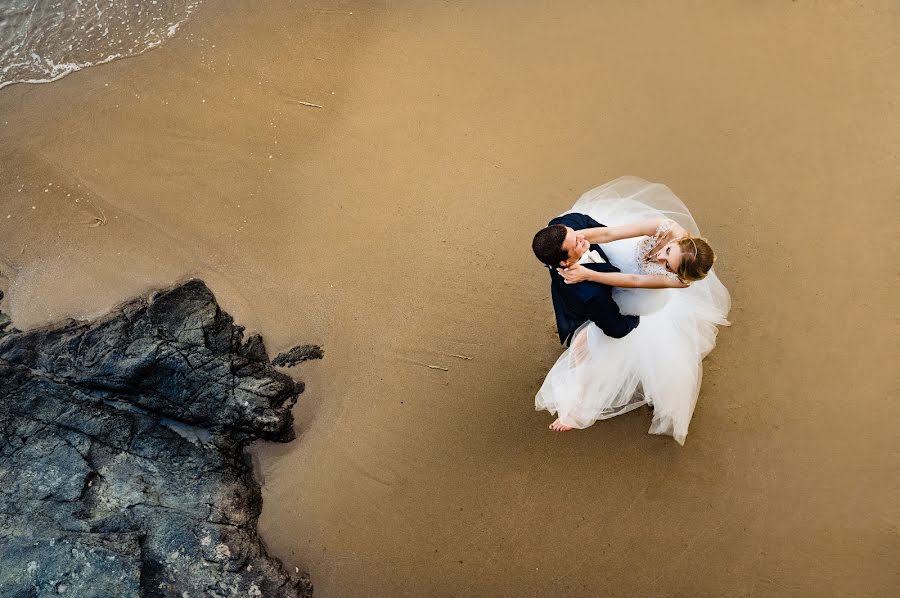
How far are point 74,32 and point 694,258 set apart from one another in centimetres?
495

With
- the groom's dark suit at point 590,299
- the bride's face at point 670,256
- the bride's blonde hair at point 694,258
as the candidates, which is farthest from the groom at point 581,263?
the bride's blonde hair at point 694,258

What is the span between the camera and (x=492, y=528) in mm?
3598

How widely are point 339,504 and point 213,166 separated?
2.53m

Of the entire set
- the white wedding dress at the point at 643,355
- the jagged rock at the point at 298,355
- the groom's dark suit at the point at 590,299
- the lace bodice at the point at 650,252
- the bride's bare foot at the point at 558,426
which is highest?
the lace bodice at the point at 650,252

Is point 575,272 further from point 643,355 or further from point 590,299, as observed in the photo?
point 643,355

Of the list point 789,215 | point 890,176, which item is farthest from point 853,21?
point 789,215

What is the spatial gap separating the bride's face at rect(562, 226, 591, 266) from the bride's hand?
5cm

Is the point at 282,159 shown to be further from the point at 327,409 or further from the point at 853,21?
the point at 853,21

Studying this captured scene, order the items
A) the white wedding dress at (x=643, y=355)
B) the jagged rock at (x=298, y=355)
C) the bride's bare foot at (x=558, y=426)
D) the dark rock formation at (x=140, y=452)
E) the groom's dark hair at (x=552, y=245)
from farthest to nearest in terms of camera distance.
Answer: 1. the jagged rock at (x=298, y=355)
2. the bride's bare foot at (x=558, y=426)
3. the white wedding dress at (x=643, y=355)
4. the dark rock formation at (x=140, y=452)
5. the groom's dark hair at (x=552, y=245)

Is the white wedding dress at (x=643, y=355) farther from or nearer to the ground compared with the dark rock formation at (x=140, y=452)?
farther from the ground

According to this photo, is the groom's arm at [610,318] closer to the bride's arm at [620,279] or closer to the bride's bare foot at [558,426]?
the bride's arm at [620,279]

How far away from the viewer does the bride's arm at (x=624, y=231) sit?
282 cm

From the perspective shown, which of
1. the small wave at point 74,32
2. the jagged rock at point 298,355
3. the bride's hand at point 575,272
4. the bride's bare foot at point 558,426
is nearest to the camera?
the bride's hand at point 575,272

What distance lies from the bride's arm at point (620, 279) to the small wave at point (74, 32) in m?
3.89
